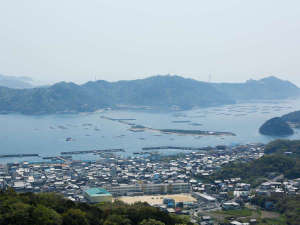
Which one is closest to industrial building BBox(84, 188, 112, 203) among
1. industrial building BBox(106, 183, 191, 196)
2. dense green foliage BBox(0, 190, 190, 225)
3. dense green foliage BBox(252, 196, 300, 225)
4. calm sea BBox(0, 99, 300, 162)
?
industrial building BBox(106, 183, 191, 196)

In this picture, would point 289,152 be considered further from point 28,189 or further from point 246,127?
point 246,127

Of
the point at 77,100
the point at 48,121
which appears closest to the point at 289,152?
the point at 48,121

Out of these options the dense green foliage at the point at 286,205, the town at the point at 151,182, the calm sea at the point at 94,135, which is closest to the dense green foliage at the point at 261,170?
the town at the point at 151,182

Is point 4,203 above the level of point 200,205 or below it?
above

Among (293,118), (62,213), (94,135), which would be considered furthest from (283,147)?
(293,118)

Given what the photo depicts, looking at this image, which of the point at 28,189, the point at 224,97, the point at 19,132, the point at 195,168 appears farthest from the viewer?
the point at 224,97

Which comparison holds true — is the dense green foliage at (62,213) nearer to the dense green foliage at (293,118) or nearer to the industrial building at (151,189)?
the industrial building at (151,189)

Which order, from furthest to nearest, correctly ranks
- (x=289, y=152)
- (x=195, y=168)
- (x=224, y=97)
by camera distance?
(x=224, y=97) < (x=289, y=152) < (x=195, y=168)
